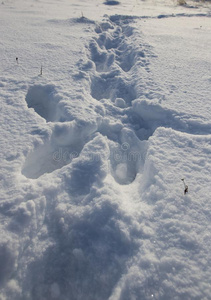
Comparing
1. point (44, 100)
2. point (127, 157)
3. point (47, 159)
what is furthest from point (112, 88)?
point (47, 159)

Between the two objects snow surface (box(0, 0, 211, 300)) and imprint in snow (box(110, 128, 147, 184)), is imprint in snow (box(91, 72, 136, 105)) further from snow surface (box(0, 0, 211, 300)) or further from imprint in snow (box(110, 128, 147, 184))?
imprint in snow (box(110, 128, 147, 184))

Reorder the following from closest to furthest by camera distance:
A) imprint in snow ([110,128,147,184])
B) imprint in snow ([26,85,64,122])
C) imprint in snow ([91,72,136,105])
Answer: imprint in snow ([110,128,147,184]), imprint in snow ([26,85,64,122]), imprint in snow ([91,72,136,105])

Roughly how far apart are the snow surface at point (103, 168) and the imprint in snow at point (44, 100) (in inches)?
0.5

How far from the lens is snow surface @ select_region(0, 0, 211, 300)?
1.37 meters

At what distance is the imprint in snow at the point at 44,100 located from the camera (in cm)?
249

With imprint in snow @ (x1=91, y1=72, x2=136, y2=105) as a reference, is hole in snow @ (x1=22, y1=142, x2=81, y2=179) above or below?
below

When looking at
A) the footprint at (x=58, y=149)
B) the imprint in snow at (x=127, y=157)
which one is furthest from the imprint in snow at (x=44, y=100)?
the imprint in snow at (x=127, y=157)

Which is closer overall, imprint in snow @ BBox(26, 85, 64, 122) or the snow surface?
the snow surface

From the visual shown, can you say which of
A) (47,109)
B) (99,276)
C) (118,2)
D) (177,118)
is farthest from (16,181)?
(118,2)

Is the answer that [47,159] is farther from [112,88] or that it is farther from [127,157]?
[112,88]

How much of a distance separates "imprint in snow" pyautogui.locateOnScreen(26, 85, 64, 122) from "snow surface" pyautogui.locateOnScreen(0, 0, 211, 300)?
0.05 ft

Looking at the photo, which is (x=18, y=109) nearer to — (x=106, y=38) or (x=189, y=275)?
(x=189, y=275)

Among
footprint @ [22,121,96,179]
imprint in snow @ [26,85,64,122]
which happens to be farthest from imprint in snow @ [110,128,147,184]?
imprint in snow @ [26,85,64,122]

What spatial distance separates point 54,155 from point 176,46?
2729mm
